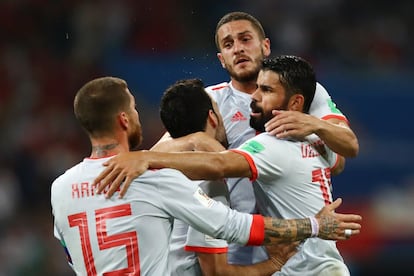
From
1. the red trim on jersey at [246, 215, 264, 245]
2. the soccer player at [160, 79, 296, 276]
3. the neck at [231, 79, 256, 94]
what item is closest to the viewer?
the red trim on jersey at [246, 215, 264, 245]

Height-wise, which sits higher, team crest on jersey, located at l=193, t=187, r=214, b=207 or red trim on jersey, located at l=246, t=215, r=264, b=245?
team crest on jersey, located at l=193, t=187, r=214, b=207

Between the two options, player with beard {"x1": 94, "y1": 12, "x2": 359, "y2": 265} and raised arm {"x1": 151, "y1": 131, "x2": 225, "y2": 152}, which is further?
raised arm {"x1": 151, "y1": 131, "x2": 225, "y2": 152}

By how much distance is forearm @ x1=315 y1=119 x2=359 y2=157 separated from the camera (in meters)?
5.04

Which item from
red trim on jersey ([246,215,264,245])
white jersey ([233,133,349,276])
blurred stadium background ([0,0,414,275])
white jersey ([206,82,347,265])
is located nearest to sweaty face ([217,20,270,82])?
white jersey ([206,82,347,265])

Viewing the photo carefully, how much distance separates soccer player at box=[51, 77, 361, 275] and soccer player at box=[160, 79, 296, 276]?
474 millimetres

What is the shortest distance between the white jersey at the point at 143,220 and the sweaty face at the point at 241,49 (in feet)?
5.01

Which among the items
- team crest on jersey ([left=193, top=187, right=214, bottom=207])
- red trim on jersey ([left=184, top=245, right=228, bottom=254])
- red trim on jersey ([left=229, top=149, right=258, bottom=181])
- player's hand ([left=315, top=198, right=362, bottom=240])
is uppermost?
red trim on jersey ([left=229, top=149, right=258, bottom=181])

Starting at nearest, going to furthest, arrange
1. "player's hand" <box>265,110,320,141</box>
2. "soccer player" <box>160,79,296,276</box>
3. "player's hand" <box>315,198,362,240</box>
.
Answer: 1. "player's hand" <box>315,198,362,240</box>
2. "player's hand" <box>265,110,320,141</box>
3. "soccer player" <box>160,79,296,276</box>

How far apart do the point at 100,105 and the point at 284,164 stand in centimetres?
106

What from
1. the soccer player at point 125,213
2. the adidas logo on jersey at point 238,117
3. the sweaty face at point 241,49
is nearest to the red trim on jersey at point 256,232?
the soccer player at point 125,213

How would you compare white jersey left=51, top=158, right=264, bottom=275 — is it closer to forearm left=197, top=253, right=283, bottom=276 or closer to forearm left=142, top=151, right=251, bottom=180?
forearm left=142, top=151, right=251, bottom=180

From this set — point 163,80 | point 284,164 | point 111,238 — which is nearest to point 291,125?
point 284,164
